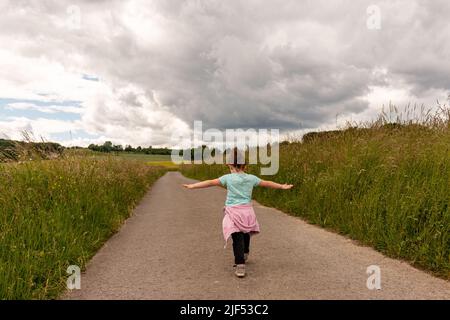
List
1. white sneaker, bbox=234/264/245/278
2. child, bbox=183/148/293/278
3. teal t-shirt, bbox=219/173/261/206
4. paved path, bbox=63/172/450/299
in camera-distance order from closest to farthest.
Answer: paved path, bbox=63/172/450/299 → white sneaker, bbox=234/264/245/278 → child, bbox=183/148/293/278 → teal t-shirt, bbox=219/173/261/206

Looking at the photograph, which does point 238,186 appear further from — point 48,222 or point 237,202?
point 48,222

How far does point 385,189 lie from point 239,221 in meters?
3.25

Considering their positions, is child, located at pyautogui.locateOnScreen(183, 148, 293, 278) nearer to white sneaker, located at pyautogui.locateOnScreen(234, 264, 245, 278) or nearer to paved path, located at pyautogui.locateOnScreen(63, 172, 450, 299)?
white sneaker, located at pyautogui.locateOnScreen(234, 264, 245, 278)

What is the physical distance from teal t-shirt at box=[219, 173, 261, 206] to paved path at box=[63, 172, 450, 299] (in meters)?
0.98

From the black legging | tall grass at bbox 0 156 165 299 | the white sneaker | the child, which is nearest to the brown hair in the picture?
the child

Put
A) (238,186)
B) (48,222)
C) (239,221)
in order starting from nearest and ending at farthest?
(239,221) < (238,186) < (48,222)

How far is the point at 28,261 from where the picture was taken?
14.7ft

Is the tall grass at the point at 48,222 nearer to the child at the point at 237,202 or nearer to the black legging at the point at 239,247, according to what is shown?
the child at the point at 237,202

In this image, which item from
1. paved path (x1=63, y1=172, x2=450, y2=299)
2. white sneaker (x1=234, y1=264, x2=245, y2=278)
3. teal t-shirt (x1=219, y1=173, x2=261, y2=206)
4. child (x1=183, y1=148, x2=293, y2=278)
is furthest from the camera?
teal t-shirt (x1=219, y1=173, x2=261, y2=206)

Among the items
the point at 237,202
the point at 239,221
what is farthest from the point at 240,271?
the point at 237,202

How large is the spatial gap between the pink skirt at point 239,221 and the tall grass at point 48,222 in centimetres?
218

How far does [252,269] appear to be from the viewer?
203 inches

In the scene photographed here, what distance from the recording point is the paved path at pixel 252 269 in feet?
13.9

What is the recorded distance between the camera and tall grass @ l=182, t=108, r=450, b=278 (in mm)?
5438
